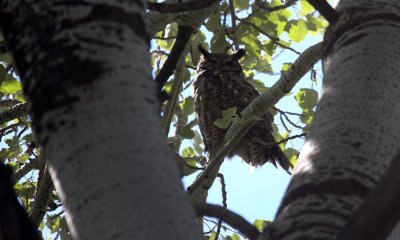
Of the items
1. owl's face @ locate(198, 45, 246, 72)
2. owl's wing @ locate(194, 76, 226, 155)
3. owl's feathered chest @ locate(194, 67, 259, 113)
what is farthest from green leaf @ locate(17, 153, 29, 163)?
owl's face @ locate(198, 45, 246, 72)

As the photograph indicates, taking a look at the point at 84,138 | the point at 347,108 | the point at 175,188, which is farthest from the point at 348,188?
the point at 84,138

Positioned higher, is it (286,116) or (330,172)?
(286,116)

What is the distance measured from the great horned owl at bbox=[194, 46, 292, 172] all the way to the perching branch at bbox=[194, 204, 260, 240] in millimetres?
3702

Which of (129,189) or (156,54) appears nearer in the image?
(129,189)

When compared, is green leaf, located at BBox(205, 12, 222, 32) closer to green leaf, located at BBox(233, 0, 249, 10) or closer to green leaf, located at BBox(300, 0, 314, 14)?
green leaf, located at BBox(233, 0, 249, 10)

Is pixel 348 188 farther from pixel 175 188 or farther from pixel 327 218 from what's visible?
pixel 175 188

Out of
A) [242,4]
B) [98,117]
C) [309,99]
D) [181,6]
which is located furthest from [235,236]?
[98,117]

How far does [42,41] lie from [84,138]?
13cm

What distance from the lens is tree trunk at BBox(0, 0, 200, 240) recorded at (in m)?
0.76

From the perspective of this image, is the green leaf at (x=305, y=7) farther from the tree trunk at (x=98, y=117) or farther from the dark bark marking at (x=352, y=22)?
the tree trunk at (x=98, y=117)

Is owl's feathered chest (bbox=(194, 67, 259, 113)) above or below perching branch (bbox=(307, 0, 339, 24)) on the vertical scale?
above

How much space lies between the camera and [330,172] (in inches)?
38.3

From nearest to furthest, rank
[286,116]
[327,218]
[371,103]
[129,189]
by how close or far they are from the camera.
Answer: [129,189], [327,218], [371,103], [286,116]

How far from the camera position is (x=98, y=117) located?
2.54 ft
